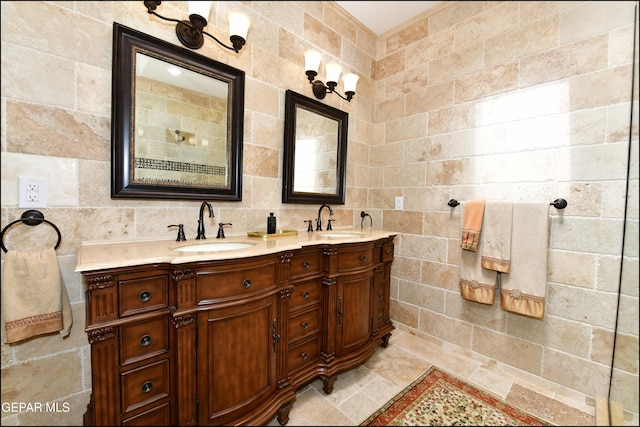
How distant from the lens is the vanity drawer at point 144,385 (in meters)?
0.81

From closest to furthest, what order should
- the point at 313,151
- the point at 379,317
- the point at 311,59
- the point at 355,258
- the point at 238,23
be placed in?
the point at 238,23 < the point at 355,258 < the point at 311,59 < the point at 379,317 < the point at 313,151

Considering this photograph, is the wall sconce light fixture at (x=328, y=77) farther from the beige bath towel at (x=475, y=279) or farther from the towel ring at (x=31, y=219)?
the towel ring at (x=31, y=219)

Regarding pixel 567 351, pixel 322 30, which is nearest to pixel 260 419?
pixel 567 351

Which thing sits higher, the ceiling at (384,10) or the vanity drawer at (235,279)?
the ceiling at (384,10)

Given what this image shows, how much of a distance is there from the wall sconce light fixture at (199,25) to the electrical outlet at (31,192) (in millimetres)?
831

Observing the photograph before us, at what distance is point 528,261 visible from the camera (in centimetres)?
140

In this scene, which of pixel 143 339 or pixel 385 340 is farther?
pixel 385 340

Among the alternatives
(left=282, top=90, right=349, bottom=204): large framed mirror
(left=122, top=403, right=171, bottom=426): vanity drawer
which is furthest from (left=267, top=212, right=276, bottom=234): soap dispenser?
(left=122, top=403, right=171, bottom=426): vanity drawer

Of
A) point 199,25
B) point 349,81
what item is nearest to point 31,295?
point 199,25

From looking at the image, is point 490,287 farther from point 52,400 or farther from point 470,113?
point 52,400

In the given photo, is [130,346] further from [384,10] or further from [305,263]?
[384,10]

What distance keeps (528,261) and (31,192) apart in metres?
2.30

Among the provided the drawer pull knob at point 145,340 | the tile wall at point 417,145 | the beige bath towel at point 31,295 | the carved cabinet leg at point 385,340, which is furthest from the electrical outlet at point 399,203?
the beige bath towel at point 31,295

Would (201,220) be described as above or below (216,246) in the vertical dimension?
above
